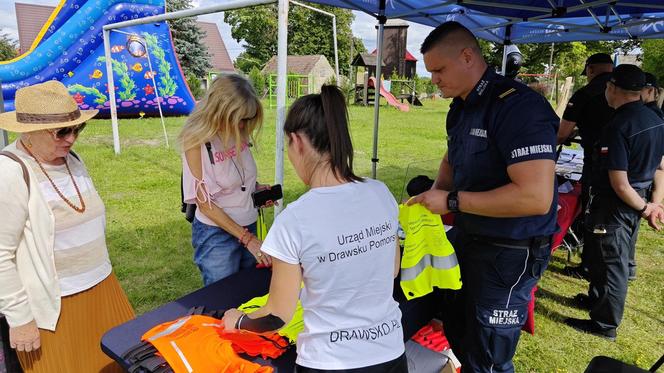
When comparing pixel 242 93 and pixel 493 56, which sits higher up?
pixel 493 56

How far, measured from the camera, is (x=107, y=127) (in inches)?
462

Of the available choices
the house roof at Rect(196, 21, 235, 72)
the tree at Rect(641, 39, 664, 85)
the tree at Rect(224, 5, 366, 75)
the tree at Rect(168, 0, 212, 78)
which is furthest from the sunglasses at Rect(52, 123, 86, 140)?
the tree at Rect(224, 5, 366, 75)

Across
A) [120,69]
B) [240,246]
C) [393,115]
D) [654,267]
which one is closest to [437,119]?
[393,115]

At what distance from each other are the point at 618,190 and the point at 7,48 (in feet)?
140

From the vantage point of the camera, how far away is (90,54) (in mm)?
11391

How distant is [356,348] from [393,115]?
17583mm

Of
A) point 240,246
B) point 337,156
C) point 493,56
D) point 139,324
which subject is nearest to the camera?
point 337,156

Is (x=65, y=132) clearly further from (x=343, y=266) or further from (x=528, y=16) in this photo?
(x=528, y=16)

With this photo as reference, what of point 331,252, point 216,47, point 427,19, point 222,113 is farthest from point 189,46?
point 331,252

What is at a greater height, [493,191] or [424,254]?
[493,191]

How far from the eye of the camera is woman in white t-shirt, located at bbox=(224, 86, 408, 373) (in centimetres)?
110

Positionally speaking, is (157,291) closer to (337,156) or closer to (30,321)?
(30,321)

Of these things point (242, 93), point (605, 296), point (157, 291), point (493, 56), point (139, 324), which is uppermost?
point (493, 56)

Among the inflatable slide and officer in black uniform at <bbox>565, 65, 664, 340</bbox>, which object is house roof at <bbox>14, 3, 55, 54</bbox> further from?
officer in black uniform at <bbox>565, 65, 664, 340</bbox>
